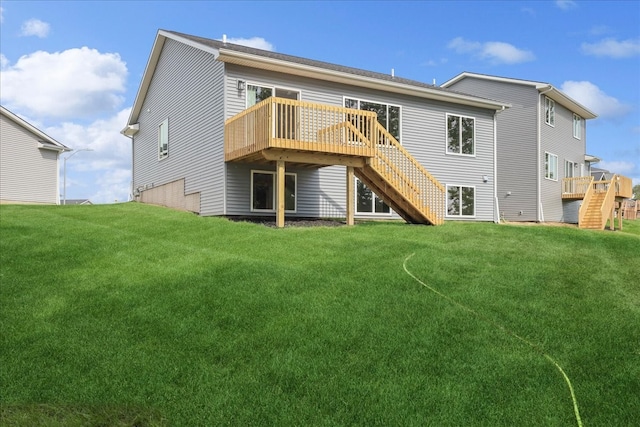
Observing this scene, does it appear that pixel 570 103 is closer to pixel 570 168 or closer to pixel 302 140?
pixel 570 168

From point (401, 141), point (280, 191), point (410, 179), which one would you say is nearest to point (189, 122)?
point (280, 191)

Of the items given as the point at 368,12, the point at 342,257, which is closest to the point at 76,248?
the point at 342,257

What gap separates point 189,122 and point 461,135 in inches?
402

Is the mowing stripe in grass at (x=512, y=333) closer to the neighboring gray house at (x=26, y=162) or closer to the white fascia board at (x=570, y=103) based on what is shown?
the white fascia board at (x=570, y=103)

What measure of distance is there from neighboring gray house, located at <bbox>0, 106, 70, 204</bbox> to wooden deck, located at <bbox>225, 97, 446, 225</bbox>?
15764mm

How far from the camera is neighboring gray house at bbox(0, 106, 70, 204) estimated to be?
24906 millimetres

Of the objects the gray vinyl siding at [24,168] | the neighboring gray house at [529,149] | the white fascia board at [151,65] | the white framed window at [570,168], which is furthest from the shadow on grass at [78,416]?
the white framed window at [570,168]

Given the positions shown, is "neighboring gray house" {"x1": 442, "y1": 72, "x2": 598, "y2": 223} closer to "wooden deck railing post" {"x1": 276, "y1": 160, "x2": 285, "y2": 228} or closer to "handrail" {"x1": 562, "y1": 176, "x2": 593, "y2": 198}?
"handrail" {"x1": 562, "y1": 176, "x2": 593, "y2": 198}

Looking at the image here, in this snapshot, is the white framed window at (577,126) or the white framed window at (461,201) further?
the white framed window at (577,126)

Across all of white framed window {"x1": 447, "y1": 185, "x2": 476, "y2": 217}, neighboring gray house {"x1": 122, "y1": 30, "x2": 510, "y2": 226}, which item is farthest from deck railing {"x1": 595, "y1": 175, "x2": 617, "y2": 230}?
white framed window {"x1": 447, "y1": 185, "x2": 476, "y2": 217}

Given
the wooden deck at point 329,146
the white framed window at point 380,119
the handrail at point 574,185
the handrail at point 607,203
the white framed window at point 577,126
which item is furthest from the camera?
the white framed window at point 577,126

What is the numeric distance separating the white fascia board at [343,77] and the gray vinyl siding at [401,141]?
0.26m

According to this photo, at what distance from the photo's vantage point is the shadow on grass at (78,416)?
4379 mm

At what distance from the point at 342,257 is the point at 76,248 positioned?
16.5 feet
